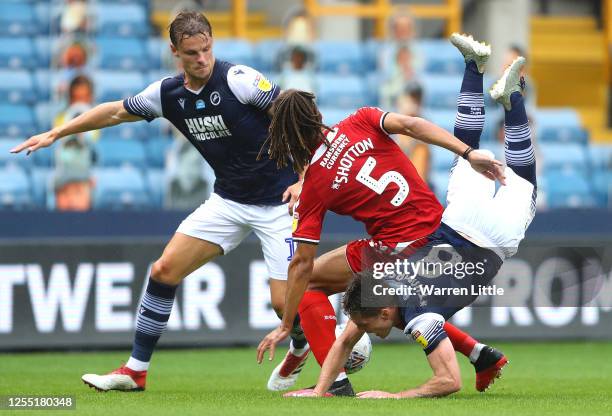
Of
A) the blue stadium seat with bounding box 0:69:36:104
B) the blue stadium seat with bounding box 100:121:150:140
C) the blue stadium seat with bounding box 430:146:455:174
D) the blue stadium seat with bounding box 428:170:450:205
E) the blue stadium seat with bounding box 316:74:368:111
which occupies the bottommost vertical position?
the blue stadium seat with bounding box 428:170:450:205

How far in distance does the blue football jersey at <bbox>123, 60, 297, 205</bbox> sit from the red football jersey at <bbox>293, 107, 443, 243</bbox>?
0.81 metres

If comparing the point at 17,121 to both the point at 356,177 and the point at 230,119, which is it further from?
the point at 356,177

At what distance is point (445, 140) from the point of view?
6.66m

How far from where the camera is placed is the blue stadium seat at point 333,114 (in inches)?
531

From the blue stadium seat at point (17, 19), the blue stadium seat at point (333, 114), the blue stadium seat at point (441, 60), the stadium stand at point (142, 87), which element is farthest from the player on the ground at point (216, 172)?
the blue stadium seat at point (441, 60)

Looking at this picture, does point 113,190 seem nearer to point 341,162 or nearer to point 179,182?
point 179,182

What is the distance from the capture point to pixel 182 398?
728 cm

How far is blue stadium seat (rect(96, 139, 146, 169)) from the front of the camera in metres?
12.8

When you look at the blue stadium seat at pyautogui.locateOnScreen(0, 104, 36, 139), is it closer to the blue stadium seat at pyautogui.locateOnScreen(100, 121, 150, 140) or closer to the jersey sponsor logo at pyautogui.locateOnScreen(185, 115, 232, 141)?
the blue stadium seat at pyautogui.locateOnScreen(100, 121, 150, 140)

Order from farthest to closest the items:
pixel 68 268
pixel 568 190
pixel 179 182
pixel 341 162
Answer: pixel 568 190 < pixel 179 182 < pixel 68 268 < pixel 341 162

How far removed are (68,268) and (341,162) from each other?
4.69 m

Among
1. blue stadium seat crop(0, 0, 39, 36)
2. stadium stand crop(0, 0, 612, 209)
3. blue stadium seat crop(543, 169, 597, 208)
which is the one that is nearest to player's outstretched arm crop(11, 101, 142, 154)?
stadium stand crop(0, 0, 612, 209)

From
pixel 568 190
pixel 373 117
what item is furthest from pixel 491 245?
pixel 568 190

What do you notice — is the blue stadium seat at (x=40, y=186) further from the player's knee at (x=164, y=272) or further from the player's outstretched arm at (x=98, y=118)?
the player's knee at (x=164, y=272)
